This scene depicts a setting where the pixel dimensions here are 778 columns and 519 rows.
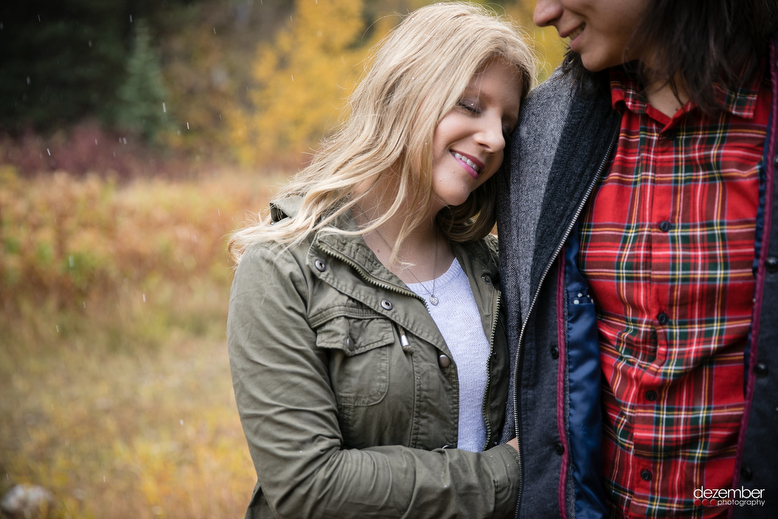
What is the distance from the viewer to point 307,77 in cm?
1331

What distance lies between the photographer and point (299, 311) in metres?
1.65

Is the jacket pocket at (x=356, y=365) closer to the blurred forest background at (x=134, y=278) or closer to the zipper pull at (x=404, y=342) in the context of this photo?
the zipper pull at (x=404, y=342)

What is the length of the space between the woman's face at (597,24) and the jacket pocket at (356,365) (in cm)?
105

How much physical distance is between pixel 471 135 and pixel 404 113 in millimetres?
226

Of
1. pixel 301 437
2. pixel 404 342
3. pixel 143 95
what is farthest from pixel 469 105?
pixel 143 95

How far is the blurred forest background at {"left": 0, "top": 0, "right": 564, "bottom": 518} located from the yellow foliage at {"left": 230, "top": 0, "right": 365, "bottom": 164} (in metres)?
0.05

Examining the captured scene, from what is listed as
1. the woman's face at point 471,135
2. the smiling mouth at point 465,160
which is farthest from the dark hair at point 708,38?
the smiling mouth at point 465,160

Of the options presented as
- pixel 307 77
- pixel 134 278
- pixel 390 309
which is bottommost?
pixel 134 278

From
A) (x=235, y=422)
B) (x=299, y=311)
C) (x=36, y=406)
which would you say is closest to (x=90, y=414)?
(x=36, y=406)

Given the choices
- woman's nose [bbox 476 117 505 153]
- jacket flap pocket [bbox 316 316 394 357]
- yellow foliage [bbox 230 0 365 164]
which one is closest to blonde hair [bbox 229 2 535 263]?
woman's nose [bbox 476 117 505 153]

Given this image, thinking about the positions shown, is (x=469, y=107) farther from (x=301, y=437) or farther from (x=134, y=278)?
(x=134, y=278)

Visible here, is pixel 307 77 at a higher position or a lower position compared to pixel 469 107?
higher

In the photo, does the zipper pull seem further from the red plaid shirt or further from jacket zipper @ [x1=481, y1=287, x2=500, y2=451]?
the red plaid shirt

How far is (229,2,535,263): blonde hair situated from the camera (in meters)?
1.80
